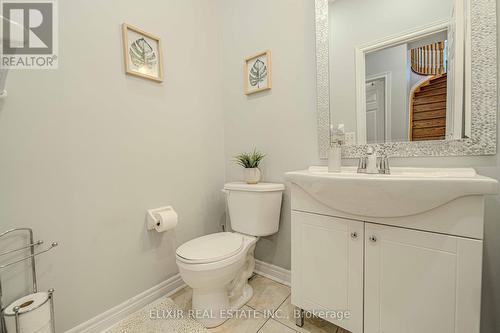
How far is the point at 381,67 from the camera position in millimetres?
1151

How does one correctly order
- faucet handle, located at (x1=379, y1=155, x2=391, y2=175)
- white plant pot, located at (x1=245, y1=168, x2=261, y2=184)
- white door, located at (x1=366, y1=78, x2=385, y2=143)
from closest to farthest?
faucet handle, located at (x1=379, y1=155, x2=391, y2=175), white door, located at (x1=366, y1=78, x2=385, y2=143), white plant pot, located at (x1=245, y1=168, x2=261, y2=184)

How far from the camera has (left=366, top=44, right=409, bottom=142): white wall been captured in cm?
109

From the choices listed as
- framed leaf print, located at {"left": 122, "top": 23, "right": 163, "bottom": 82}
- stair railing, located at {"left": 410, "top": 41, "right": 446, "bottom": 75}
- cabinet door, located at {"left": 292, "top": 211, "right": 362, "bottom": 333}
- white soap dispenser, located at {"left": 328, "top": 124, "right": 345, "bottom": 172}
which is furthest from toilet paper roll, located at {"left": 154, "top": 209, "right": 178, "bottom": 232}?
stair railing, located at {"left": 410, "top": 41, "right": 446, "bottom": 75}

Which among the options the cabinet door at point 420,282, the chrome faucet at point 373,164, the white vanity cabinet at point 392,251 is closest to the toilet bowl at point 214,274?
the white vanity cabinet at point 392,251

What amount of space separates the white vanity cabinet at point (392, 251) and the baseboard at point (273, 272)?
440 mm

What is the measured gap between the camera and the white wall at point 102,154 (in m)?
0.94

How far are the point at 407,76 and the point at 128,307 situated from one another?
6.58 feet

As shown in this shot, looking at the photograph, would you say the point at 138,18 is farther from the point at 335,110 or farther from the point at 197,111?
the point at 335,110

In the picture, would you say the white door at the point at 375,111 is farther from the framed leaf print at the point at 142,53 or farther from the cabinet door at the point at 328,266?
the framed leaf print at the point at 142,53

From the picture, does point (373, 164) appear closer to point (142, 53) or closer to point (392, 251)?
point (392, 251)

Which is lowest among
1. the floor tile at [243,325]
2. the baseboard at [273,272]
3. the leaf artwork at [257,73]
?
the floor tile at [243,325]

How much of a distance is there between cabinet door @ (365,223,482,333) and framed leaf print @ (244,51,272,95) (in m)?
1.17

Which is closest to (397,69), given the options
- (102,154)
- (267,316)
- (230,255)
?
(230,255)

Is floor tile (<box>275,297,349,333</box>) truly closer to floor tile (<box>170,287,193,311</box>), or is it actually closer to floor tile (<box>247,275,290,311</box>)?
floor tile (<box>247,275,290,311</box>)
